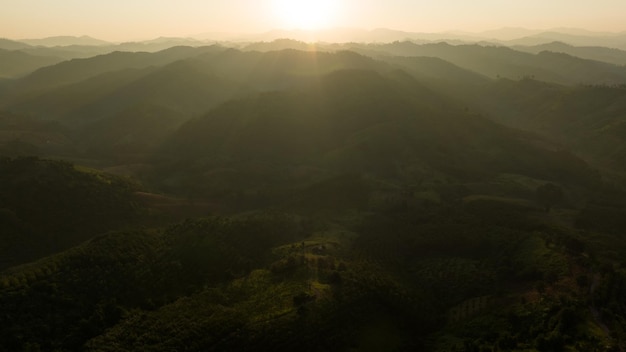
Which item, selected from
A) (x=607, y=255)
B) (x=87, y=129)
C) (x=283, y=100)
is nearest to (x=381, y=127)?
(x=283, y=100)

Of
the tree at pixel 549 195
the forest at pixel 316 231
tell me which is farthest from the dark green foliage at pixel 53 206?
the tree at pixel 549 195

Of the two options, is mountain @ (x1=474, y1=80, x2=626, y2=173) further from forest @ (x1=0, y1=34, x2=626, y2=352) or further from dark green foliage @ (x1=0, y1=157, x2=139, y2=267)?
dark green foliage @ (x1=0, y1=157, x2=139, y2=267)

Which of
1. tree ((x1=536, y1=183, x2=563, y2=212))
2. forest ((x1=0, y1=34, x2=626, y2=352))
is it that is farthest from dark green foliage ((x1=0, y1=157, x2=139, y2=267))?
tree ((x1=536, y1=183, x2=563, y2=212))

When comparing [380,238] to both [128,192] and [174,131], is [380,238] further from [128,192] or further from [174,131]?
[174,131]

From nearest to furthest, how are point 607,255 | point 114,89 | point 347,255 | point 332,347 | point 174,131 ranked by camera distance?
point 332,347, point 607,255, point 347,255, point 174,131, point 114,89

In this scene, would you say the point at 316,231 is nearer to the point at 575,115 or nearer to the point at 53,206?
the point at 53,206
